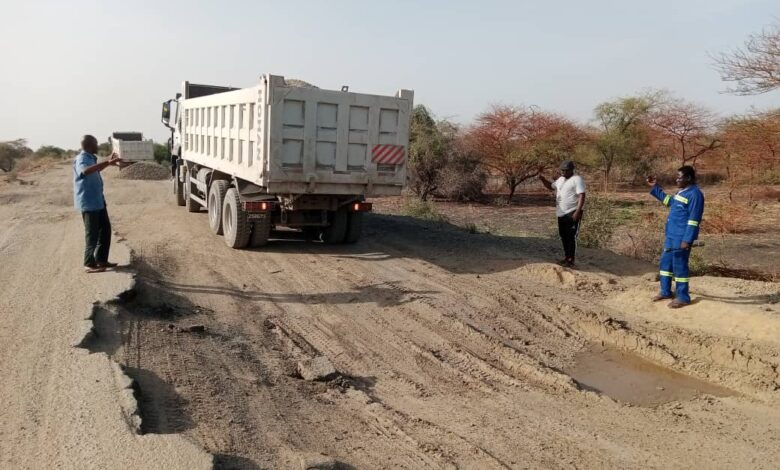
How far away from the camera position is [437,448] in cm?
376

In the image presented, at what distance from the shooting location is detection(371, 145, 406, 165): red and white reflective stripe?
906cm

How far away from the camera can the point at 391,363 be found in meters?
5.30

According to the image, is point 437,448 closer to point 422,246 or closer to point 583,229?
point 422,246

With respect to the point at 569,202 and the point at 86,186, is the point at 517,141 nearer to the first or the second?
the point at 569,202

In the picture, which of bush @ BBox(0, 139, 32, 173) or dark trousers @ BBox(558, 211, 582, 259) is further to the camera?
bush @ BBox(0, 139, 32, 173)

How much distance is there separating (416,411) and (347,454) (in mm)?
830

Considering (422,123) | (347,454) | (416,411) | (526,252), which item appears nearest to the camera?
(347,454)

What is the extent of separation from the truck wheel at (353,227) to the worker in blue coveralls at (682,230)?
503 cm

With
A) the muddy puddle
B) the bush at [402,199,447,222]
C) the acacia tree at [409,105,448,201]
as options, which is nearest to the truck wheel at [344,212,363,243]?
the bush at [402,199,447,222]

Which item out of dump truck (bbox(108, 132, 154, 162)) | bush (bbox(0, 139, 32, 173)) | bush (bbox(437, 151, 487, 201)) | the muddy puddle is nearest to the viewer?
the muddy puddle

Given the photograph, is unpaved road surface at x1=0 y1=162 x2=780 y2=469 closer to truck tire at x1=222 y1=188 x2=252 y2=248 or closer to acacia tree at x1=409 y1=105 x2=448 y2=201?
truck tire at x1=222 y1=188 x2=252 y2=248

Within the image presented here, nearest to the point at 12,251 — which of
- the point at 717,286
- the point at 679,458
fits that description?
the point at 679,458

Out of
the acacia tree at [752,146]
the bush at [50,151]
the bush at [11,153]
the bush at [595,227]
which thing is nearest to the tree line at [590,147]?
the acacia tree at [752,146]

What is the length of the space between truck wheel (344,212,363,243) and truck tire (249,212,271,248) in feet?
4.64
